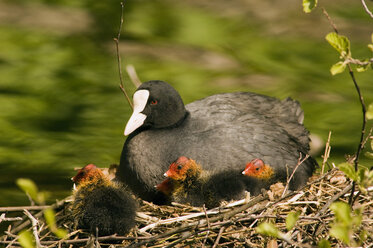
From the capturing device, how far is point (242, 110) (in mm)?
5062

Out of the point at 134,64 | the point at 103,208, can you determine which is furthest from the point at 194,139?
the point at 134,64

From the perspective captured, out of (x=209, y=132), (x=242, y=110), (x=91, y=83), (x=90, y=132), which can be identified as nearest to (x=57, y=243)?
(x=209, y=132)

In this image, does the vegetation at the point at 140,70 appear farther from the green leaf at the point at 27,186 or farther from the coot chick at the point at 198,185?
the green leaf at the point at 27,186

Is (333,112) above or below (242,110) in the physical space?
below

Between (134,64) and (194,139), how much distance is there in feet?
12.4

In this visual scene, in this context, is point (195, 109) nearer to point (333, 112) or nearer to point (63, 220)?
point (63, 220)

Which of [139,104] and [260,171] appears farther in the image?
[139,104]

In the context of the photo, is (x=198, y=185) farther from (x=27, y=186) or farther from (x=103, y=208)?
(x=27, y=186)

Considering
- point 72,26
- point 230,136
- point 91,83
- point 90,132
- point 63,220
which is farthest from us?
point 72,26

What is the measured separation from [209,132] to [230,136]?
0.48 ft

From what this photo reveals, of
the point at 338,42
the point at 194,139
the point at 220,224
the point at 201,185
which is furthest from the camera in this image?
the point at 194,139

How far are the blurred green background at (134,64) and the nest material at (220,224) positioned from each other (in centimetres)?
202

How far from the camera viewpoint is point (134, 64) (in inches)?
325

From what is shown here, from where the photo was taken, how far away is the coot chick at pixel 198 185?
13.8 feet
